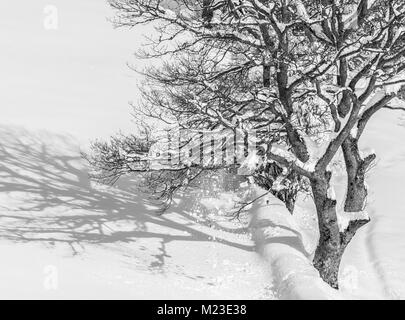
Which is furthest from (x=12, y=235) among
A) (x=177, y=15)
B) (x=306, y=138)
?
(x=306, y=138)

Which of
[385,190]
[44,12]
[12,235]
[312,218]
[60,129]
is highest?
[44,12]

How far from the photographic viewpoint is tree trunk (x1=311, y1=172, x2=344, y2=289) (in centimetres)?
1060

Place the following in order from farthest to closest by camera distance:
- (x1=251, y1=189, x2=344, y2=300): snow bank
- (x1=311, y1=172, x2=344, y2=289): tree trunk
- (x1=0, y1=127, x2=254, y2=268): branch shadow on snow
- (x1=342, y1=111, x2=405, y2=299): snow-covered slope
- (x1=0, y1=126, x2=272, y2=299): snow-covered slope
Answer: (x1=342, y1=111, x2=405, y2=299): snow-covered slope
(x1=0, y1=127, x2=254, y2=268): branch shadow on snow
(x1=311, y1=172, x2=344, y2=289): tree trunk
(x1=251, y1=189, x2=344, y2=300): snow bank
(x1=0, y1=126, x2=272, y2=299): snow-covered slope

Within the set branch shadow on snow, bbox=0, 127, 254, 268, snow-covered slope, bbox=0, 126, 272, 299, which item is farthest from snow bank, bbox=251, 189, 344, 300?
branch shadow on snow, bbox=0, 127, 254, 268

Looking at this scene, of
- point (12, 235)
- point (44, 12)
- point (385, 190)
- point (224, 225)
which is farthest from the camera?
point (44, 12)

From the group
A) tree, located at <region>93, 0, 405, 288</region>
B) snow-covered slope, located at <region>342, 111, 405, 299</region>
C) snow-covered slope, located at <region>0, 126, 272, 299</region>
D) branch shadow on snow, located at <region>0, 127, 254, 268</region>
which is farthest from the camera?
snow-covered slope, located at <region>342, 111, 405, 299</region>

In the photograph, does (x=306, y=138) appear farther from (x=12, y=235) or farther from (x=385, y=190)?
(x=385, y=190)

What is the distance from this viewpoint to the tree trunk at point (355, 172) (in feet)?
36.3

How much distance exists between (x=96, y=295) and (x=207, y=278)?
2.79 meters

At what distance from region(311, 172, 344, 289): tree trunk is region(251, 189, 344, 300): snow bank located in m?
0.33

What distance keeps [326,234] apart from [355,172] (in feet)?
4.66

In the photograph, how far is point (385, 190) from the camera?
2016cm

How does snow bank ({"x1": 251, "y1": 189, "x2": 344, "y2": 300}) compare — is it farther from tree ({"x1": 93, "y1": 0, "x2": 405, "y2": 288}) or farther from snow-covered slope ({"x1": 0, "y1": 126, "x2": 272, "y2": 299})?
tree ({"x1": 93, "y1": 0, "x2": 405, "y2": 288})

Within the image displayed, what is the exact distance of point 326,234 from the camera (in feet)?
35.8
